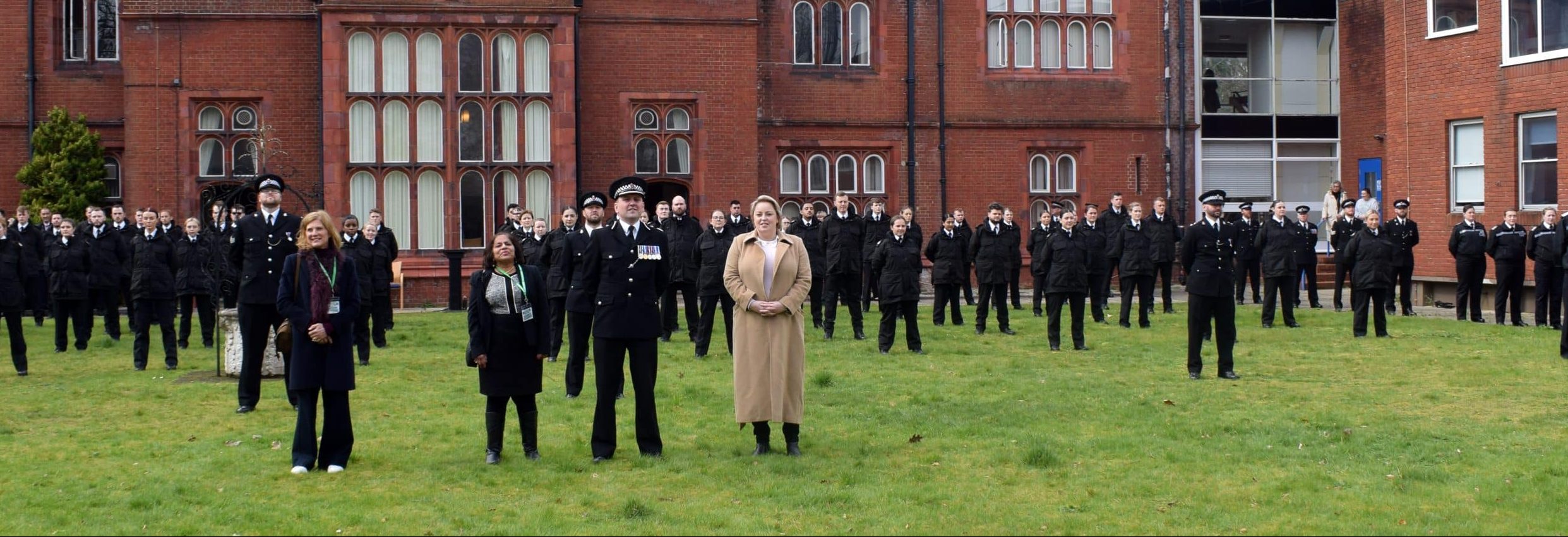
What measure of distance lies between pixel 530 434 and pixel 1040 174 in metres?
22.8

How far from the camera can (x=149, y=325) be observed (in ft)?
54.5

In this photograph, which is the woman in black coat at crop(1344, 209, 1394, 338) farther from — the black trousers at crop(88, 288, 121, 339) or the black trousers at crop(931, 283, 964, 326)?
the black trousers at crop(88, 288, 121, 339)

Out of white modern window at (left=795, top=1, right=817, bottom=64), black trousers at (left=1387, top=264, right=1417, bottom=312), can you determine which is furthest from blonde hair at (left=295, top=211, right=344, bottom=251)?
white modern window at (left=795, top=1, right=817, bottom=64)

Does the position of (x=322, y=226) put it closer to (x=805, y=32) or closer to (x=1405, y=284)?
(x=1405, y=284)

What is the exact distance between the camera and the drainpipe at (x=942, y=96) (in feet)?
102

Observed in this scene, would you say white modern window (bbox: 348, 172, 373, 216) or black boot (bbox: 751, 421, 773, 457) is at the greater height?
white modern window (bbox: 348, 172, 373, 216)

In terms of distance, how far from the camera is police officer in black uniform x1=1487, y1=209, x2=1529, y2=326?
71.7ft

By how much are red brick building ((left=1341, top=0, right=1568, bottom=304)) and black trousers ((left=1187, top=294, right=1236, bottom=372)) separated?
11.8 metres

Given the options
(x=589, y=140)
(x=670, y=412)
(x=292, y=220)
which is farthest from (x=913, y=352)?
(x=589, y=140)

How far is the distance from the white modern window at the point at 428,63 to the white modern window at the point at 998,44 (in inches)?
432

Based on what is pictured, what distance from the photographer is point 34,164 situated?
90.0ft

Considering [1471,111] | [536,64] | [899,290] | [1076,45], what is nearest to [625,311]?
[899,290]

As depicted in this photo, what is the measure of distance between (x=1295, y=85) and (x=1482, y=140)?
8970mm

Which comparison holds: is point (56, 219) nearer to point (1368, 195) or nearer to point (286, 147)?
point (286, 147)
